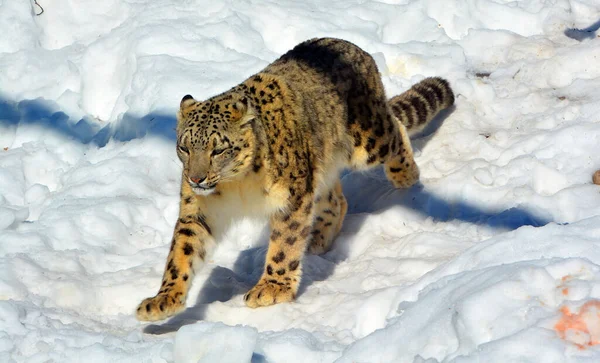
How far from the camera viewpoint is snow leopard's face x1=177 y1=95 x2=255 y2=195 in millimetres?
5605

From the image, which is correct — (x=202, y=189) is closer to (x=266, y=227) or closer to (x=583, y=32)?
(x=266, y=227)

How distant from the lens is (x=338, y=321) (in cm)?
545

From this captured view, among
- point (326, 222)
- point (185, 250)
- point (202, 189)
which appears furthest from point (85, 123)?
point (202, 189)

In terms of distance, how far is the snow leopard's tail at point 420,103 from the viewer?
776 cm

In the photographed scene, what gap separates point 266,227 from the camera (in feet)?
23.3

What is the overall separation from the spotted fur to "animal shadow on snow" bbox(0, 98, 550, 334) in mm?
208

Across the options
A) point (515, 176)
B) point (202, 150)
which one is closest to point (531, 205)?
point (515, 176)

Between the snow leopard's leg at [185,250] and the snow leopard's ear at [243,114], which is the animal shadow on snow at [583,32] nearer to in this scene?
the snow leopard's ear at [243,114]

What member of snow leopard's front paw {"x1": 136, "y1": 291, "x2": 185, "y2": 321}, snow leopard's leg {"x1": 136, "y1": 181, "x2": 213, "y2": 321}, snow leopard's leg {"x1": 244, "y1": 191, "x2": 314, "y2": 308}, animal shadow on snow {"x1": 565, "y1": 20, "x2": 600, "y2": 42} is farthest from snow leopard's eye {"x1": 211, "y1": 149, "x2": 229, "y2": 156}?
animal shadow on snow {"x1": 565, "y1": 20, "x2": 600, "y2": 42}

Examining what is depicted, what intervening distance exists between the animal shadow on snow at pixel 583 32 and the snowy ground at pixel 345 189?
30mm

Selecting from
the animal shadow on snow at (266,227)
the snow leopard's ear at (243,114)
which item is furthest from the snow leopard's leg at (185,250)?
the snow leopard's ear at (243,114)

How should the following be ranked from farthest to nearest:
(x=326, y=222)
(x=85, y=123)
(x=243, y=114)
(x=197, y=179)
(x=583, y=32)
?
(x=583, y=32), (x=85, y=123), (x=326, y=222), (x=243, y=114), (x=197, y=179)

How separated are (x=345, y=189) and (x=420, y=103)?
93cm

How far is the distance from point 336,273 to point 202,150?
4.62ft
